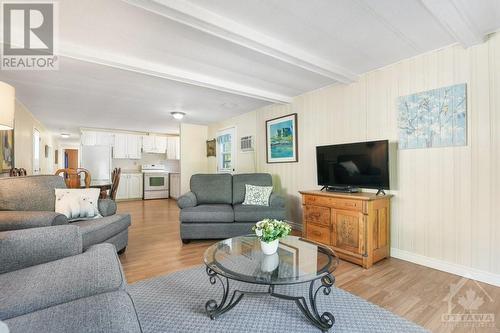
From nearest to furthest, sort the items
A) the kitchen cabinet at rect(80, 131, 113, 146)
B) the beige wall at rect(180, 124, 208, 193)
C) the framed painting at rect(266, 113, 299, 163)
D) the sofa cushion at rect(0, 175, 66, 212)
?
the sofa cushion at rect(0, 175, 66, 212) → the framed painting at rect(266, 113, 299, 163) → the beige wall at rect(180, 124, 208, 193) → the kitchen cabinet at rect(80, 131, 113, 146)

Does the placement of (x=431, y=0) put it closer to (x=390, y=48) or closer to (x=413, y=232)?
(x=390, y=48)

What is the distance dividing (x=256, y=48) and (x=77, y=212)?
2.60 meters

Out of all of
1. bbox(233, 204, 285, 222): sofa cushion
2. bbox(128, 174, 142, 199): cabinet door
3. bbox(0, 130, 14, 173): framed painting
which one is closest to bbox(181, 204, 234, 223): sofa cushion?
bbox(233, 204, 285, 222): sofa cushion

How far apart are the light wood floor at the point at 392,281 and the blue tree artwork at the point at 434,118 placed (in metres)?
1.33

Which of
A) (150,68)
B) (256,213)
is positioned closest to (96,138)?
(150,68)

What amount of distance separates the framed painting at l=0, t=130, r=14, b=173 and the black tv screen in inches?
164

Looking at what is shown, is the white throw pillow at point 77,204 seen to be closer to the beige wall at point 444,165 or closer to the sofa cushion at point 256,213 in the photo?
the sofa cushion at point 256,213

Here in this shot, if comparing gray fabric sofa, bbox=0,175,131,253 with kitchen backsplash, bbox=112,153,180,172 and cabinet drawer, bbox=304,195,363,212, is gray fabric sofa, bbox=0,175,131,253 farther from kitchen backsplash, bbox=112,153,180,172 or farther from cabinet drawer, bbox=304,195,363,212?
kitchen backsplash, bbox=112,153,180,172

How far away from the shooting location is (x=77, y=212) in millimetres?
2559

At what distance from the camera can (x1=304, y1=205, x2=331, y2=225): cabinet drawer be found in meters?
2.87

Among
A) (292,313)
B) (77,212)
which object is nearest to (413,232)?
(292,313)

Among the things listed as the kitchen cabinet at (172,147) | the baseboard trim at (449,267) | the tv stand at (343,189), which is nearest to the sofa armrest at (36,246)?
the tv stand at (343,189)

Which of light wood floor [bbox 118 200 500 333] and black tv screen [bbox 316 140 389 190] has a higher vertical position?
black tv screen [bbox 316 140 389 190]

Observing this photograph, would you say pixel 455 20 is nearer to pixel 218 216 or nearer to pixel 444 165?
pixel 444 165
